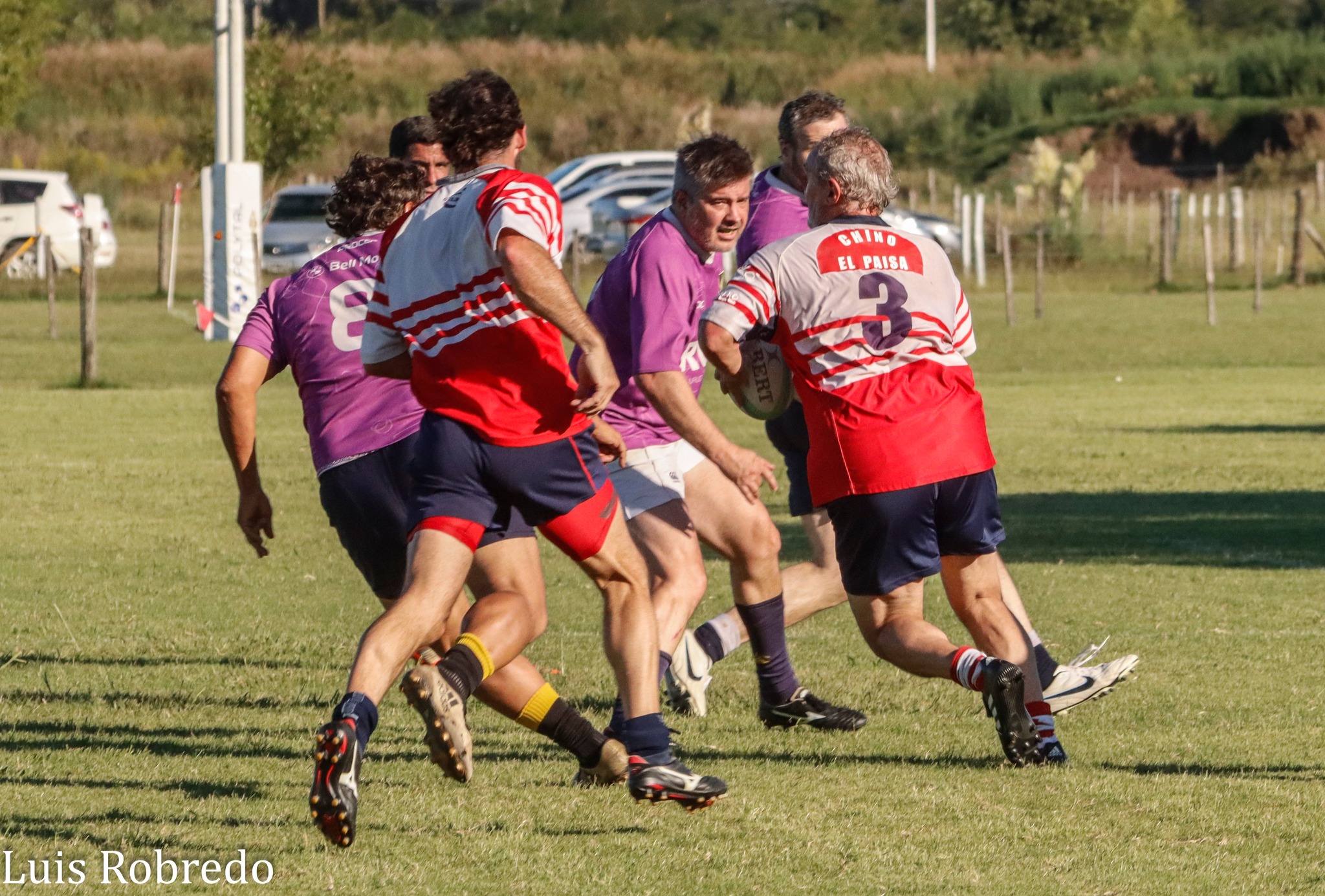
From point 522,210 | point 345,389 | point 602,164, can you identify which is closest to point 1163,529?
point 345,389

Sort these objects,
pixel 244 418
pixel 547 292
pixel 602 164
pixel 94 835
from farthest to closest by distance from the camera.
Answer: pixel 602 164, pixel 244 418, pixel 94 835, pixel 547 292

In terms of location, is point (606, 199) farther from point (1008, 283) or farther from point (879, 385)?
point (879, 385)

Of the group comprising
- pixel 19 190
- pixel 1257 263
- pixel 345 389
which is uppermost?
pixel 345 389

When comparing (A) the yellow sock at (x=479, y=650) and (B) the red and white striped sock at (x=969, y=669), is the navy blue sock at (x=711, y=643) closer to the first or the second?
(B) the red and white striped sock at (x=969, y=669)

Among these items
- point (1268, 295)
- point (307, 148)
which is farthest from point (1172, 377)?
point (307, 148)

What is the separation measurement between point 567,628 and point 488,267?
3798mm

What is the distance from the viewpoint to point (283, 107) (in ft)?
153

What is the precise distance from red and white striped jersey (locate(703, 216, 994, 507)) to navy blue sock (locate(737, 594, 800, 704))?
119 centimetres

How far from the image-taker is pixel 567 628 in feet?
29.1

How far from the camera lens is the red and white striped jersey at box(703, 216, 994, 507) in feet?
19.1

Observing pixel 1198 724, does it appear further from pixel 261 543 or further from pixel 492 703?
pixel 261 543

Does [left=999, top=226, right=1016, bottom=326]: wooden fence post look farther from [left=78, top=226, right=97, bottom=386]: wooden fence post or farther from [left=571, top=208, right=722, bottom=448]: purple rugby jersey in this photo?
[left=571, top=208, right=722, bottom=448]: purple rugby jersey

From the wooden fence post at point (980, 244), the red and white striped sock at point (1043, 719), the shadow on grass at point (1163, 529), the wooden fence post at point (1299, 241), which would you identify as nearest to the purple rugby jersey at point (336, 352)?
the red and white striped sock at point (1043, 719)

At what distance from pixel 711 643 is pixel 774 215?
147cm
